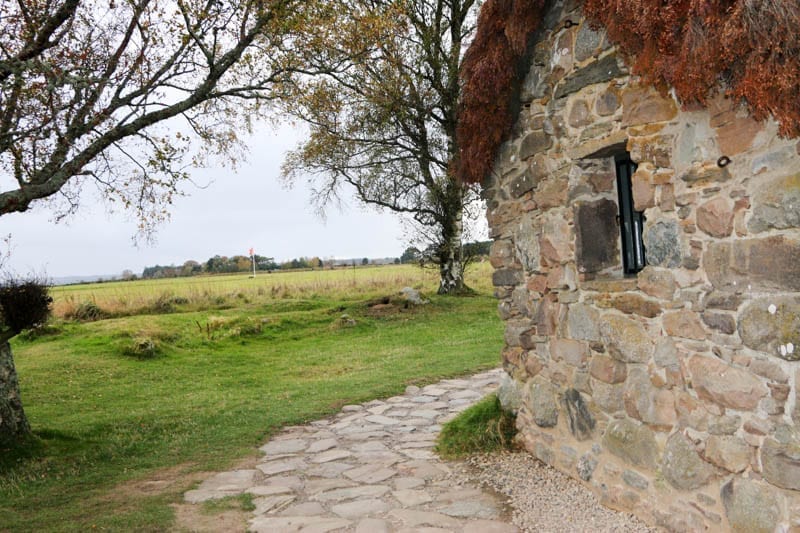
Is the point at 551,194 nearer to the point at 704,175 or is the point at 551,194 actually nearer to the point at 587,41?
the point at 587,41

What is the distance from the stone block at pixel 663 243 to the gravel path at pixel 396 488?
1.69 meters

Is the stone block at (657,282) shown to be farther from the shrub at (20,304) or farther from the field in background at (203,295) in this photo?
the field in background at (203,295)

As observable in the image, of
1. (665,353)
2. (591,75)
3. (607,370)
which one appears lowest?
(607,370)

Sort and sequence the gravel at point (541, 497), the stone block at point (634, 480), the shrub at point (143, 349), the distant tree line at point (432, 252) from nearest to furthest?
the stone block at point (634, 480)
the gravel at point (541, 497)
the shrub at point (143, 349)
the distant tree line at point (432, 252)

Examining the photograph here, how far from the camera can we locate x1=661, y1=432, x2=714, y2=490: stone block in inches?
130

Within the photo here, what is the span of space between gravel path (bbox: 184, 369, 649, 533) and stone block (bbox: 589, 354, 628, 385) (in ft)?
2.91

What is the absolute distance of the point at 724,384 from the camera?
123 inches

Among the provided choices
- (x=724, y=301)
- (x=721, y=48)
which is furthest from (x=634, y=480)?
(x=721, y=48)

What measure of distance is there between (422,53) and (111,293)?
12.8m

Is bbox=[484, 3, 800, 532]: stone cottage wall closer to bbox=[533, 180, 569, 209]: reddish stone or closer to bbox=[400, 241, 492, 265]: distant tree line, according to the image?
bbox=[533, 180, 569, 209]: reddish stone

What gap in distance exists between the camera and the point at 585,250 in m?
4.34

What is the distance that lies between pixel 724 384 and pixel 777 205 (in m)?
0.98

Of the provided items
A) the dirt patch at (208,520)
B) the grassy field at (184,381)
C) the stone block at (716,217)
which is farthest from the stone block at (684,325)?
the grassy field at (184,381)

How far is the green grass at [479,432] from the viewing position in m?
5.53
